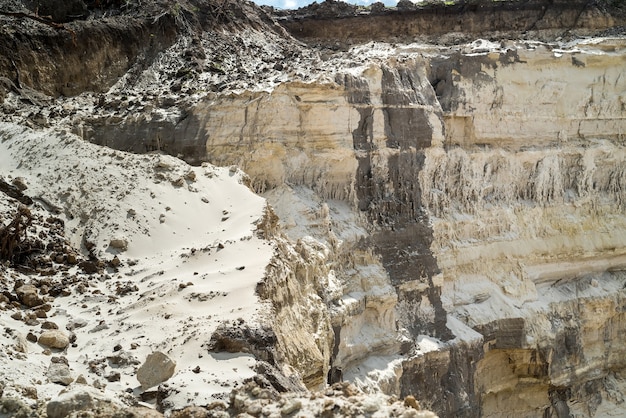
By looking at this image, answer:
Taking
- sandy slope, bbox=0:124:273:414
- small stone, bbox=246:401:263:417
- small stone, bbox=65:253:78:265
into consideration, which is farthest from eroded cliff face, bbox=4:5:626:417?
small stone, bbox=246:401:263:417

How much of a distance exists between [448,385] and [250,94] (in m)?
6.19

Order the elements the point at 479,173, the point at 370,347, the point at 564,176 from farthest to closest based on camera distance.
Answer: the point at 564,176 < the point at 479,173 < the point at 370,347

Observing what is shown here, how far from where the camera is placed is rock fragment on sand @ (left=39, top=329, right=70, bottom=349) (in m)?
5.54

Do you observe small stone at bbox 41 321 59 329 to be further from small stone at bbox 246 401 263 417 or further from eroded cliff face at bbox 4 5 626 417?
eroded cliff face at bbox 4 5 626 417

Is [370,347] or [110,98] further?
[110,98]

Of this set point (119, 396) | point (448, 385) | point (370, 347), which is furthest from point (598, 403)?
point (119, 396)

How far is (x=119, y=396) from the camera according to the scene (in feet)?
15.6

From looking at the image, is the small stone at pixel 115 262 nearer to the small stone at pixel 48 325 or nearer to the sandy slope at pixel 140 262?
the sandy slope at pixel 140 262

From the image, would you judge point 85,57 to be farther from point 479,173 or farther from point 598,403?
point 598,403

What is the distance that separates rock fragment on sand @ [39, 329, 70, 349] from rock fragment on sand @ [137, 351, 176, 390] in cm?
94

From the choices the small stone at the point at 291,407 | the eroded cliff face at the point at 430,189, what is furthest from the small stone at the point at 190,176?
the small stone at the point at 291,407

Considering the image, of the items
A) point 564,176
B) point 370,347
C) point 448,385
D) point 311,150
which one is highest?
point 311,150

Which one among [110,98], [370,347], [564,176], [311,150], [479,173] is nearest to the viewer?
[370,347]

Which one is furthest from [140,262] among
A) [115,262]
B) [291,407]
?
[291,407]
